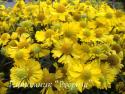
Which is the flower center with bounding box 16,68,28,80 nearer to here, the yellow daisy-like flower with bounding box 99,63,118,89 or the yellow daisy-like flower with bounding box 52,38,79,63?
the yellow daisy-like flower with bounding box 52,38,79,63

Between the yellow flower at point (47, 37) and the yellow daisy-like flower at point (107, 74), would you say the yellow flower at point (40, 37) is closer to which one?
the yellow flower at point (47, 37)

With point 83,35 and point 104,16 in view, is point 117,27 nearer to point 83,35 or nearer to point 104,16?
point 104,16

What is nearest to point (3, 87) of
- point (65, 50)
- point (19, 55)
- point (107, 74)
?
point (19, 55)

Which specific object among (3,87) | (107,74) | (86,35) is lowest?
(3,87)

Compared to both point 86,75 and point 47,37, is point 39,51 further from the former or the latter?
point 86,75

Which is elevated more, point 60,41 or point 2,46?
point 60,41

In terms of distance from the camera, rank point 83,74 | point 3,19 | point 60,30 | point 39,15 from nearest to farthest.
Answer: point 83,74 → point 60,30 → point 39,15 → point 3,19

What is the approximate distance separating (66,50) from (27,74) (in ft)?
0.56

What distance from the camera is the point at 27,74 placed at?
1229 mm

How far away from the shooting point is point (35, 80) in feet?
3.97

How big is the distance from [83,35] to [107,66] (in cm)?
15

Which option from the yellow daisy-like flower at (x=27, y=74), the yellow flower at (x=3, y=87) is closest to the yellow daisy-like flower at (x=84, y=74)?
the yellow daisy-like flower at (x=27, y=74)

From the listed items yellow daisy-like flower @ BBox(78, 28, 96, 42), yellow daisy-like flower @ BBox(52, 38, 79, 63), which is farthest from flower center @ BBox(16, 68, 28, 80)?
yellow daisy-like flower @ BBox(78, 28, 96, 42)

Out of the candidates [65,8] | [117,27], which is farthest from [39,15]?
[117,27]
